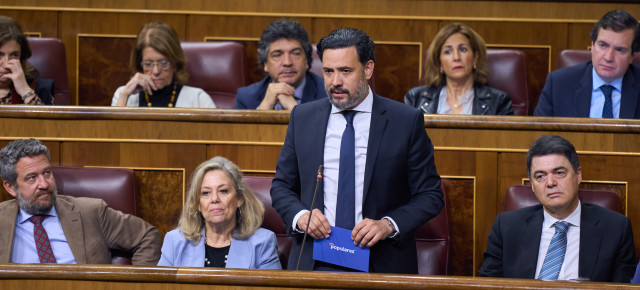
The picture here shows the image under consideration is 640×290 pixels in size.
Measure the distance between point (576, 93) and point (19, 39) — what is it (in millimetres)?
1176

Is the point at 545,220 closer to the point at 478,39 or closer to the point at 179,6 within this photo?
the point at 478,39

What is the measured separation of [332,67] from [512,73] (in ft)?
2.89

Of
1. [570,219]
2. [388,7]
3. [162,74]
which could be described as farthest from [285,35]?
[570,219]

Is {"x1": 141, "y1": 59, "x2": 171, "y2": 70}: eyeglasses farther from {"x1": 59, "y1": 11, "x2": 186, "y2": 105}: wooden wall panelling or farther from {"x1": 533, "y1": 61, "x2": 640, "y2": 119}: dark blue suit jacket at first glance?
{"x1": 533, "y1": 61, "x2": 640, "y2": 119}: dark blue suit jacket

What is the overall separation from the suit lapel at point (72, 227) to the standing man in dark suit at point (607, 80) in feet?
3.17

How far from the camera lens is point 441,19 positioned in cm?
214

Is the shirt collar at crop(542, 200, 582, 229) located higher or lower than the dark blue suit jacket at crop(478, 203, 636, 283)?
higher

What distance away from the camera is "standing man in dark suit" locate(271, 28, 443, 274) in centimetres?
120

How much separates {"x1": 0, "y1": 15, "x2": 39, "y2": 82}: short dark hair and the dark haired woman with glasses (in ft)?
0.61

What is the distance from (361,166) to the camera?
4.00 ft

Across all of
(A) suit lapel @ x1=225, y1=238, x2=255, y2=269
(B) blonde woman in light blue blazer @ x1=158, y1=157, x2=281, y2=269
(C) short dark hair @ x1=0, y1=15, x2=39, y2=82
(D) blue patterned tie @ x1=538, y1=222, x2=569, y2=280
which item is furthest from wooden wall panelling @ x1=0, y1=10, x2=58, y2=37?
(D) blue patterned tie @ x1=538, y1=222, x2=569, y2=280

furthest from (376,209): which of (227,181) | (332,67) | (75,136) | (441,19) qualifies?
(441,19)

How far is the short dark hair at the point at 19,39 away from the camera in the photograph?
5.99ft

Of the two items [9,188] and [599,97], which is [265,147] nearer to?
[9,188]
